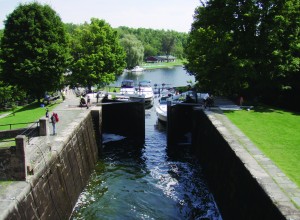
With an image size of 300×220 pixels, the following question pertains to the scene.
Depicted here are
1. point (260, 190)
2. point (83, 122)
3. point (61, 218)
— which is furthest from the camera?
point (83, 122)

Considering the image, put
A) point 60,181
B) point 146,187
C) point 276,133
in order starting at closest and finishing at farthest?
point 60,181 < point 276,133 < point 146,187

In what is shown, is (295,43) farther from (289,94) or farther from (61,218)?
(61,218)

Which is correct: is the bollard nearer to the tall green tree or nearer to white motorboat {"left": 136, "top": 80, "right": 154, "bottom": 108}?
white motorboat {"left": 136, "top": 80, "right": 154, "bottom": 108}

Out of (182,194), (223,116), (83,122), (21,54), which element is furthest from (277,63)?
(21,54)

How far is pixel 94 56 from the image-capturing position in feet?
120

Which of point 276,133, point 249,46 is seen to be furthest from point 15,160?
point 249,46

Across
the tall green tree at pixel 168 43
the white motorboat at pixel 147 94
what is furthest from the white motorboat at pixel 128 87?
the tall green tree at pixel 168 43

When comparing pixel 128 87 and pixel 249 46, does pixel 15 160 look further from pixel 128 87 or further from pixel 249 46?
pixel 128 87

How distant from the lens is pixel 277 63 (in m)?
26.2

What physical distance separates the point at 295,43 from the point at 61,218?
2161 centimetres

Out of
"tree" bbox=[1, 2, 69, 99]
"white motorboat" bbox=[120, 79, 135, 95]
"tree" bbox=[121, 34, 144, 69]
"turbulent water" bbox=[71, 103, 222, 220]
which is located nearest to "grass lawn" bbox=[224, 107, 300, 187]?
"turbulent water" bbox=[71, 103, 222, 220]

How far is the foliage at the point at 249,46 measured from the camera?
25.9m

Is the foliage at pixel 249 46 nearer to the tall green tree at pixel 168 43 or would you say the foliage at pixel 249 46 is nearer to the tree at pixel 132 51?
the tree at pixel 132 51

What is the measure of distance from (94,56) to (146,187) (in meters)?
20.0
